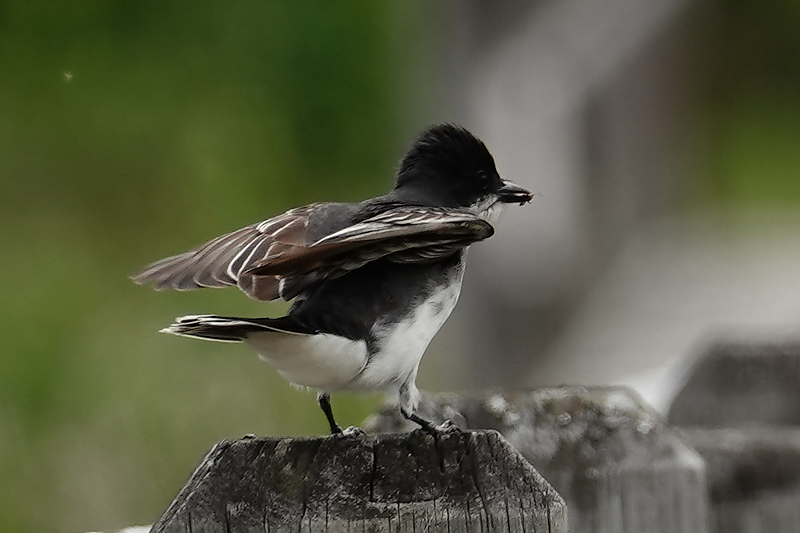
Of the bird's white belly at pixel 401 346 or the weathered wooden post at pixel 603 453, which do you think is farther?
the bird's white belly at pixel 401 346

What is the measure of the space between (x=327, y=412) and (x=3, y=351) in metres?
4.33

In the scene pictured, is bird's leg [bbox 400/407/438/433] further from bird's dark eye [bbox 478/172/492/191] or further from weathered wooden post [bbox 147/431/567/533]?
bird's dark eye [bbox 478/172/492/191]

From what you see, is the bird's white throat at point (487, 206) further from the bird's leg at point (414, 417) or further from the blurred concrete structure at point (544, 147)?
the blurred concrete structure at point (544, 147)

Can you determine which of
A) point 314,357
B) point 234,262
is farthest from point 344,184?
point 234,262

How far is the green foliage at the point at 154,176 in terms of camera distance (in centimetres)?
675

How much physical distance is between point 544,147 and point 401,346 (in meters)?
3.33

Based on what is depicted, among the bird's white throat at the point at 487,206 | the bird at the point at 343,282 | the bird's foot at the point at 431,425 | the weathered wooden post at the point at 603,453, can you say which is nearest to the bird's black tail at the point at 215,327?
the bird at the point at 343,282

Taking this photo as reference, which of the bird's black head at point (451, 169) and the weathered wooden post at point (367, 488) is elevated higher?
the bird's black head at point (451, 169)

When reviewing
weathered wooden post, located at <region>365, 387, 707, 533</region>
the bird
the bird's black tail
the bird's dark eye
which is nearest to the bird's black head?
the bird's dark eye

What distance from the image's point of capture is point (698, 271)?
24.0 feet

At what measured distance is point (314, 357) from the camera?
2.96m

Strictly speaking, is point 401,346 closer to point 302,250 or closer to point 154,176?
point 302,250

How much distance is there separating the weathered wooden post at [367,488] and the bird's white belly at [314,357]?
71 centimetres

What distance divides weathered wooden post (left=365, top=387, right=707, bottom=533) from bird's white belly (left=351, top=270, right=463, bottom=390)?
23 centimetres
